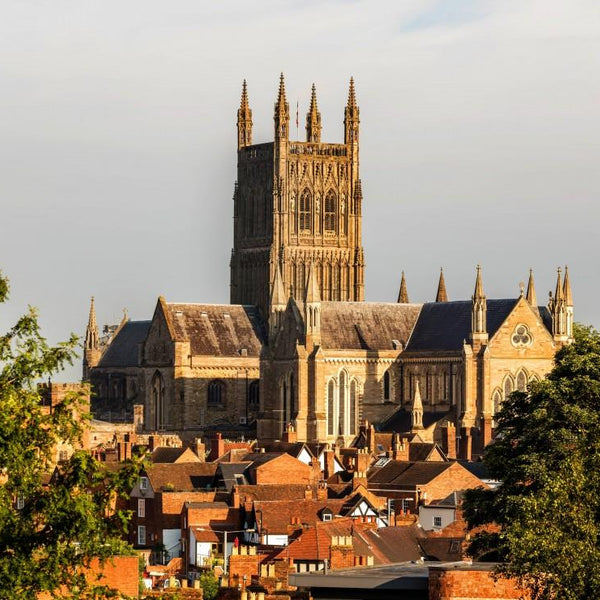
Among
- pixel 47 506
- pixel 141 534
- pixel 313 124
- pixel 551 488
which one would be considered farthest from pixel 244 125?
pixel 47 506

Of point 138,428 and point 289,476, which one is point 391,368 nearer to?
point 138,428

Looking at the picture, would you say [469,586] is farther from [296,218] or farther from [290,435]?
[296,218]

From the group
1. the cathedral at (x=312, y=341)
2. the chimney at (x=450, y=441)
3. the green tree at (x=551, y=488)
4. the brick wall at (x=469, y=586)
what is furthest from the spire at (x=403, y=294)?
the brick wall at (x=469, y=586)

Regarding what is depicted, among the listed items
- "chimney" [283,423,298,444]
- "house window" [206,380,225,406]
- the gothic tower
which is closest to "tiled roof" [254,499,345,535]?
"chimney" [283,423,298,444]

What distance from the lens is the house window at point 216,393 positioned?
150 m

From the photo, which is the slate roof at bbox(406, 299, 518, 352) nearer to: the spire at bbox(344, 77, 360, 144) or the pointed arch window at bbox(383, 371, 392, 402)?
the pointed arch window at bbox(383, 371, 392, 402)

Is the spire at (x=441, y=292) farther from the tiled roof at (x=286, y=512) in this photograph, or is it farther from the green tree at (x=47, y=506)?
the green tree at (x=47, y=506)

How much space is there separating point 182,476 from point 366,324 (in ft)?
161

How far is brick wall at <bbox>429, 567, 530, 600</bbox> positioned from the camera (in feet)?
135

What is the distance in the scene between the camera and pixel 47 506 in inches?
1294

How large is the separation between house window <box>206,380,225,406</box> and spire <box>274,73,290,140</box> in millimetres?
20753

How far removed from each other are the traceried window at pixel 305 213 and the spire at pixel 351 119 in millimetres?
6305

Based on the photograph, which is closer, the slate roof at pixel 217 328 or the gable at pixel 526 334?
the gable at pixel 526 334


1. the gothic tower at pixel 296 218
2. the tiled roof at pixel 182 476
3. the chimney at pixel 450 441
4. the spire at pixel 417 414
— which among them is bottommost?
the tiled roof at pixel 182 476
